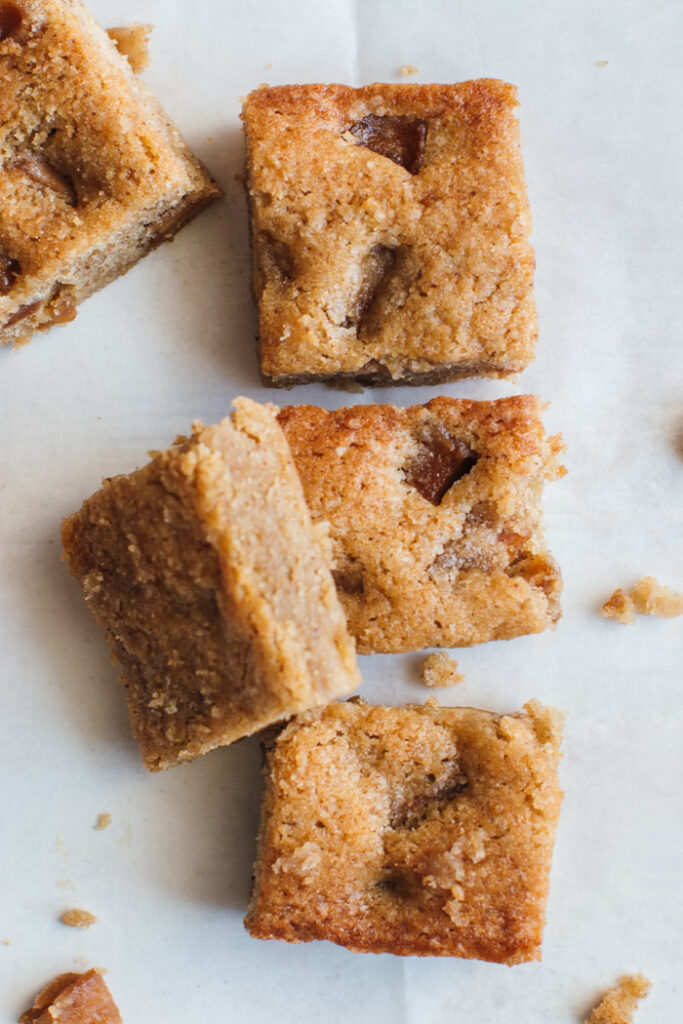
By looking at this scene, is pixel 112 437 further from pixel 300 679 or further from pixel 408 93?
pixel 408 93

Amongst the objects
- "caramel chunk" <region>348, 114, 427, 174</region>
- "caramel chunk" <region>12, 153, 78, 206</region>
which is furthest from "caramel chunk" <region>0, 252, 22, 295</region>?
"caramel chunk" <region>348, 114, 427, 174</region>

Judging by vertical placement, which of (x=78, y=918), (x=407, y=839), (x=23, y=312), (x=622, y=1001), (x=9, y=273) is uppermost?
(x=9, y=273)

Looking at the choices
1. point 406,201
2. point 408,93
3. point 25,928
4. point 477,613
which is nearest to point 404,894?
point 477,613

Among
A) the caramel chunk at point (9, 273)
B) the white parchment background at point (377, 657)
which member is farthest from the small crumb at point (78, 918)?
the caramel chunk at point (9, 273)

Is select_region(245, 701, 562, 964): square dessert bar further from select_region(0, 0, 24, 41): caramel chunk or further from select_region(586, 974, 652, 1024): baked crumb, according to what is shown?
select_region(0, 0, 24, 41): caramel chunk

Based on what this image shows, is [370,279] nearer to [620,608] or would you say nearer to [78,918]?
[620,608]

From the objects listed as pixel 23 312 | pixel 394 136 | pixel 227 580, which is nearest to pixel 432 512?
pixel 227 580
